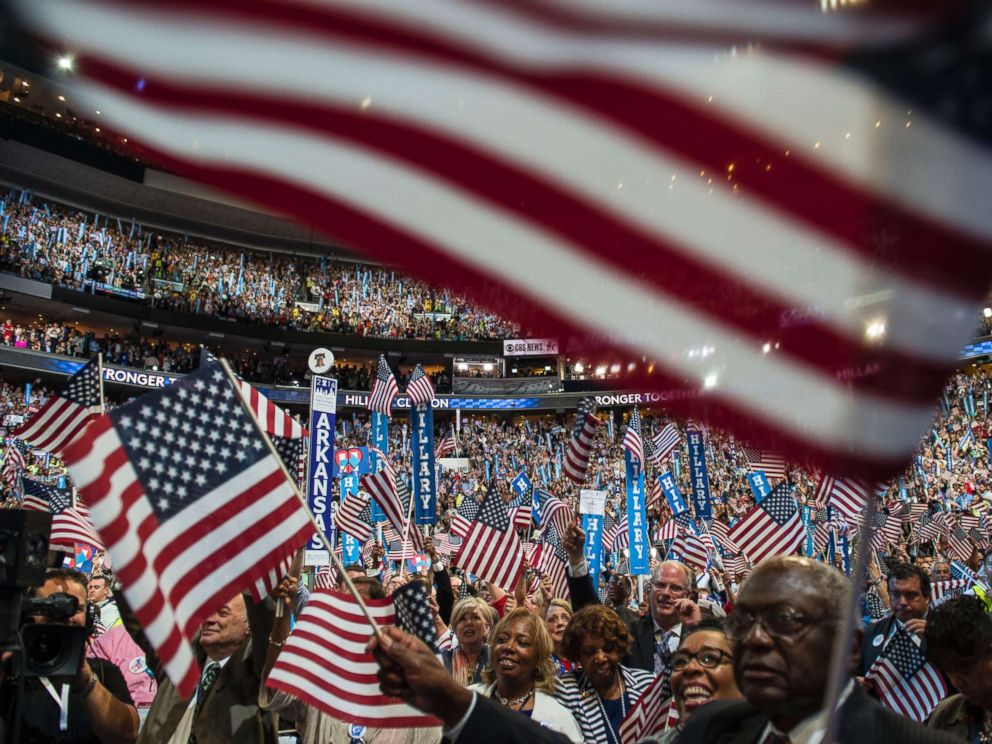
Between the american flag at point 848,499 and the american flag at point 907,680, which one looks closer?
the american flag at point 907,680

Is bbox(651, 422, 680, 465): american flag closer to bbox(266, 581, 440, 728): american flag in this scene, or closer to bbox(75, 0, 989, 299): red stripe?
bbox(266, 581, 440, 728): american flag

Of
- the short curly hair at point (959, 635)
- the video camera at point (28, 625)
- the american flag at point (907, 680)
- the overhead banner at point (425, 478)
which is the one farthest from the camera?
the overhead banner at point (425, 478)

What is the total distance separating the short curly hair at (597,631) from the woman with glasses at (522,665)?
0.70 ft

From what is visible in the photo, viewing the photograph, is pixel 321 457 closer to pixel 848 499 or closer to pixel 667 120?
pixel 667 120

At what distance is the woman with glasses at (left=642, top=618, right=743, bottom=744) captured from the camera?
3156 mm

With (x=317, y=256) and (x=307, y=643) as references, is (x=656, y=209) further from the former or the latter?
(x=317, y=256)

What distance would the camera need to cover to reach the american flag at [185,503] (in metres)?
2.53

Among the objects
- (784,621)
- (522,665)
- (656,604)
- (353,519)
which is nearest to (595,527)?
(353,519)

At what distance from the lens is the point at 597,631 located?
4359mm

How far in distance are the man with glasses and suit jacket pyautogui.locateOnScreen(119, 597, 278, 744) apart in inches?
84.3

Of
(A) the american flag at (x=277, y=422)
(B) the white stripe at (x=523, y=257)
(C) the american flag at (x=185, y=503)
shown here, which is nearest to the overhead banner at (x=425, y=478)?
(A) the american flag at (x=277, y=422)

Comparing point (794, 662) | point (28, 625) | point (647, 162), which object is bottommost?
point (28, 625)

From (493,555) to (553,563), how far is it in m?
1.97

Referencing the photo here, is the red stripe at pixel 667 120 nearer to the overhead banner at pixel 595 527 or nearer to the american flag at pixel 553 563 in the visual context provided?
the american flag at pixel 553 563
